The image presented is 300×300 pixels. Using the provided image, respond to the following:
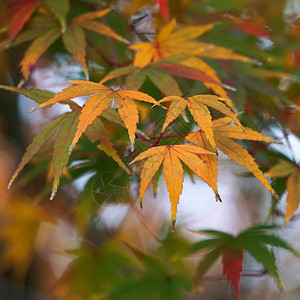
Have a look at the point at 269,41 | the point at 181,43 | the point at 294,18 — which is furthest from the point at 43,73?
the point at 294,18

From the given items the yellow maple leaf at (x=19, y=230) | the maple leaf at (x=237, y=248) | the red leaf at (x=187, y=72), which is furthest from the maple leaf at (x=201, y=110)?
the yellow maple leaf at (x=19, y=230)

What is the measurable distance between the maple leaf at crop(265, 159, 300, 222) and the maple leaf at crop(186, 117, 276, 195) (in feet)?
0.44

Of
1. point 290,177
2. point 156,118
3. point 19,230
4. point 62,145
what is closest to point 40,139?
point 62,145

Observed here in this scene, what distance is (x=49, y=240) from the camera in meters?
1.43

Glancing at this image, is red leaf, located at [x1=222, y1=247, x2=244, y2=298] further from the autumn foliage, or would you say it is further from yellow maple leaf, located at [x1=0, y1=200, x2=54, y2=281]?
yellow maple leaf, located at [x1=0, y1=200, x2=54, y2=281]

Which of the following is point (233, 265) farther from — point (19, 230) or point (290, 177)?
point (19, 230)

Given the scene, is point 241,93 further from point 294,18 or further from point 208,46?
point 294,18

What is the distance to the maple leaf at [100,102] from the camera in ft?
1.34

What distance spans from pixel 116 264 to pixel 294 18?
2.50ft

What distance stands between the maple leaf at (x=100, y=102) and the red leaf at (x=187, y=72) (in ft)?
0.45

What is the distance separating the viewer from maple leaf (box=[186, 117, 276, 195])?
442 millimetres

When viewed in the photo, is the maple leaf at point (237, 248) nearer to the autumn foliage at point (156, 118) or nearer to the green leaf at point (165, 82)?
the autumn foliage at point (156, 118)

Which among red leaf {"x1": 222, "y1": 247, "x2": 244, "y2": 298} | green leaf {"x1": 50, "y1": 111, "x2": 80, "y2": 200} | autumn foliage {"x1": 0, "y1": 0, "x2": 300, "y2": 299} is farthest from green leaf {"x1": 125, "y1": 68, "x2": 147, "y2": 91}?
red leaf {"x1": 222, "y1": 247, "x2": 244, "y2": 298}

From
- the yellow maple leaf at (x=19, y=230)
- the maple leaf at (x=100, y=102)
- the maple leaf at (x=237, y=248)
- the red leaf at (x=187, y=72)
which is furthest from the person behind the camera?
the yellow maple leaf at (x=19, y=230)
